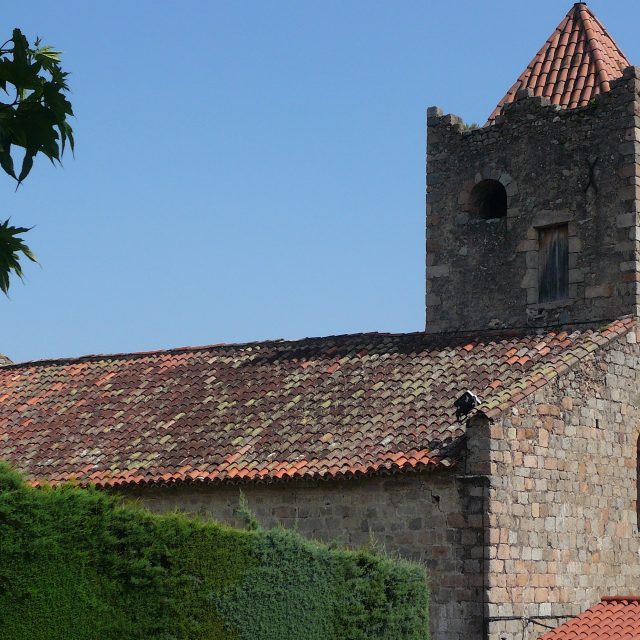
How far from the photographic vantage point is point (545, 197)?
22141mm

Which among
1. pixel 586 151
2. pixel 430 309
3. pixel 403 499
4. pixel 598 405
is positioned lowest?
pixel 403 499

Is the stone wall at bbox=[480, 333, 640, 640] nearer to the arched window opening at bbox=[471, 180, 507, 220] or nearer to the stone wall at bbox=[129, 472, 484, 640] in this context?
the stone wall at bbox=[129, 472, 484, 640]

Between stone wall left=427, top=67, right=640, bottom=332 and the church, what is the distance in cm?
4

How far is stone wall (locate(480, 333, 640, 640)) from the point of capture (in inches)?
659

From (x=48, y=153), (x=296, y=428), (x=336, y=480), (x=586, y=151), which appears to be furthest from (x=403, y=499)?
(x=48, y=153)

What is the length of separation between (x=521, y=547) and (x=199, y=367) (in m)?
8.51

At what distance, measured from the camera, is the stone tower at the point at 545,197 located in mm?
21203

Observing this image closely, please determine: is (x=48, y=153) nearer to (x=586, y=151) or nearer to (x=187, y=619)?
(x=187, y=619)

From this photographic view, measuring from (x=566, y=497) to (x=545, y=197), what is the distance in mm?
6377

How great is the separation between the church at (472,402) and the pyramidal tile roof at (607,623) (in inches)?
9.1

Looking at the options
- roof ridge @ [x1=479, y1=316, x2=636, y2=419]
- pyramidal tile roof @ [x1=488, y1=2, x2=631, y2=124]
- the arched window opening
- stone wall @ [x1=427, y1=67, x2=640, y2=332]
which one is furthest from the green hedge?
pyramidal tile roof @ [x1=488, y1=2, x2=631, y2=124]

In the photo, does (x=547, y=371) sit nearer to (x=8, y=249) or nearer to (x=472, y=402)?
(x=472, y=402)

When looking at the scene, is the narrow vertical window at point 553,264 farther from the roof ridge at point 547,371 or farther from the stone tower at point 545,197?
the roof ridge at point 547,371

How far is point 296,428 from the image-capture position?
63.5 ft
